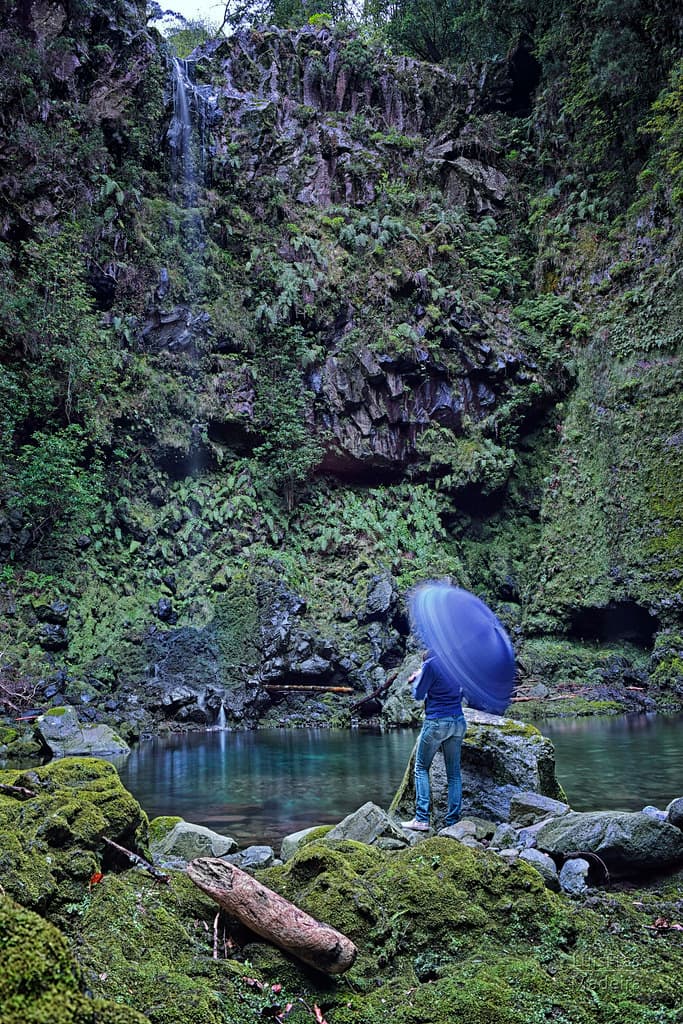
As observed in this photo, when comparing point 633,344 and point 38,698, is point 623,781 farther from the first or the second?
point 633,344

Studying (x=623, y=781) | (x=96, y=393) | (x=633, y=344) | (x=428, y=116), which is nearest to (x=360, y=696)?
(x=623, y=781)

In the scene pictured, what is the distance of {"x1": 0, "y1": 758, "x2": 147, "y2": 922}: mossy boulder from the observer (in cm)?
279

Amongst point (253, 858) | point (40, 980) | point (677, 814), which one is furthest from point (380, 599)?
point (40, 980)

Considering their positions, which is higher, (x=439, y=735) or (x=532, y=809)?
(x=439, y=735)

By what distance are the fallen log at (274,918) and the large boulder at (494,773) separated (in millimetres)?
3626

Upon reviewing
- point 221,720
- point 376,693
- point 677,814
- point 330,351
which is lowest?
point 221,720

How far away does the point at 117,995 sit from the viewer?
7.38ft

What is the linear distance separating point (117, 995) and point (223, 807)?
5934 mm

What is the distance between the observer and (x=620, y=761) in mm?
9938

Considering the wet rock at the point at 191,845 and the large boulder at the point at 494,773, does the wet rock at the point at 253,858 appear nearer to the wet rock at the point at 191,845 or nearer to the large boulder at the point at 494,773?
the wet rock at the point at 191,845

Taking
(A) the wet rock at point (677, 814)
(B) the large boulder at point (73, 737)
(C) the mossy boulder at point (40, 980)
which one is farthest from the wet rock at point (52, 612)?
(C) the mossy boulder at point (40, 980)

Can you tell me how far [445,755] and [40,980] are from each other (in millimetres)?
5132

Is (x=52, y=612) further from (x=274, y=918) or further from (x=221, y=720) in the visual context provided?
(x=274, y=918)

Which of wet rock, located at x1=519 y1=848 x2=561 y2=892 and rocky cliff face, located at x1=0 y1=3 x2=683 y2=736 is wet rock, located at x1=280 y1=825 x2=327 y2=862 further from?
rocky cliff face, located at x1=0 y1=3 x2=683 y2=736
